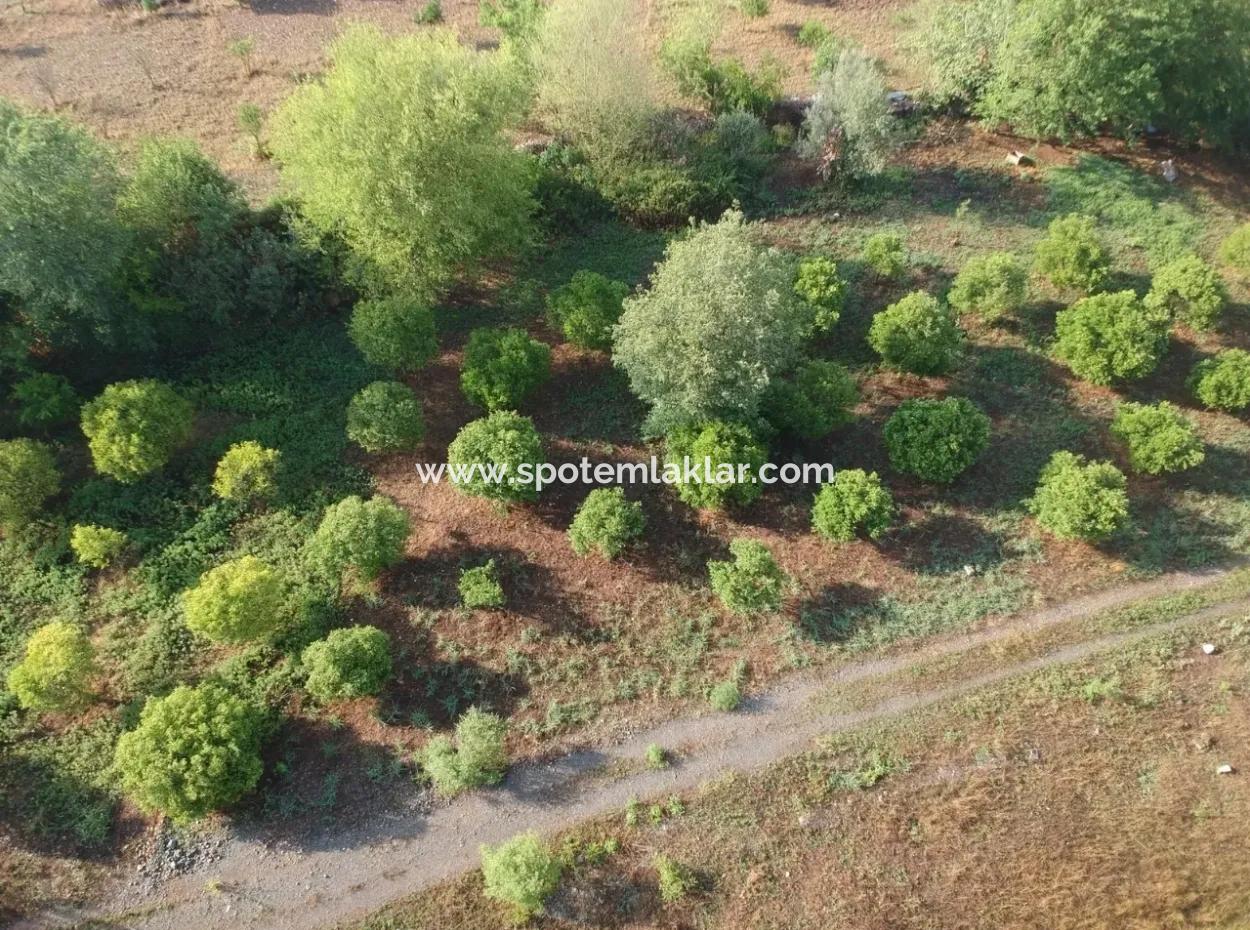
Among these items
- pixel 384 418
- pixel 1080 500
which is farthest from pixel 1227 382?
pixel 384 418

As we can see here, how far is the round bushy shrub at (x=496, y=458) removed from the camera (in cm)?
2369

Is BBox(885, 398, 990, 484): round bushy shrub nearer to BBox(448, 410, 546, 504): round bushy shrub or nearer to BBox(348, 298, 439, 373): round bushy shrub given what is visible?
BBox(448, 410, 546, 504): round bushy shrub

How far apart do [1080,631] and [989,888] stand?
828 centimetres

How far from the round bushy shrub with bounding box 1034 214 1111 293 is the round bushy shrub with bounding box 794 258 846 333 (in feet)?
28.8

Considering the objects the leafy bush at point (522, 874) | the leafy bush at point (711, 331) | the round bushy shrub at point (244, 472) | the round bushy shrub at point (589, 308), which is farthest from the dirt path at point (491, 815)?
the round bushy shrub at point (589, 308)

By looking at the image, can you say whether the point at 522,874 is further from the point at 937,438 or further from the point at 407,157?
the point at 407,157

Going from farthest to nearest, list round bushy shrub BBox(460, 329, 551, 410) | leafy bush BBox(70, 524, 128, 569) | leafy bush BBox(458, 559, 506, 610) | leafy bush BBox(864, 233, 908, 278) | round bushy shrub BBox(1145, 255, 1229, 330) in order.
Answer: leafy bush BBox(864, 233, 908, 278) < round bushy shrub BBox(1145, 255, 1229, 330) < round bushy shrub BBox(460, 329, 551, 410) < leafy bush BBox(70, 524, 128, 569) < leafy bush BBox(458, 559, 506, 610)

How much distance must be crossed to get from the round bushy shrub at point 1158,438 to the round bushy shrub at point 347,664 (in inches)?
979

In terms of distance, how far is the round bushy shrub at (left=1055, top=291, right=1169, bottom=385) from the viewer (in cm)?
2680

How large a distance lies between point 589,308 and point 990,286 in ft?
50.2

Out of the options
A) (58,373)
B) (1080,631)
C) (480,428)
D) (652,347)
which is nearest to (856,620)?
(1080,631)

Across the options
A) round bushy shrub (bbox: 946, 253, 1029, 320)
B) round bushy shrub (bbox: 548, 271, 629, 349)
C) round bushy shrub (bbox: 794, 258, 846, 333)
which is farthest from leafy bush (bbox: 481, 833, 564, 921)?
round bushy shrub (bbox: 946, 253, 1029, 320)

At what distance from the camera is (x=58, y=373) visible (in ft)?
89.2

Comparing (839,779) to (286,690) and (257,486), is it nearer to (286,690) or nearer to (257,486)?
(286,690)
